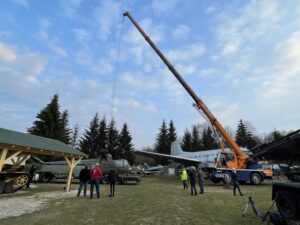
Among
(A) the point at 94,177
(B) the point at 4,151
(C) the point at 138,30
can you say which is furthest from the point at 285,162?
(C) the point at 138,30

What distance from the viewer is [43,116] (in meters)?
41.6

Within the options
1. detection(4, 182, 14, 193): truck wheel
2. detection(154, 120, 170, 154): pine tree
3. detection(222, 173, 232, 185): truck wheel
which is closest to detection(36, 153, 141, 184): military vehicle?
detection(222, 173, 232, 185): truck wheel

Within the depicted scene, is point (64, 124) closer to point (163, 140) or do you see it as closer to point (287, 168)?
point (163, 140)

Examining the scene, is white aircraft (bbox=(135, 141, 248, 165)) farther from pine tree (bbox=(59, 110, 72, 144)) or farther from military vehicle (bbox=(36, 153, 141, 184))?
pine tree (bbox=(59, 110, 72, 144))

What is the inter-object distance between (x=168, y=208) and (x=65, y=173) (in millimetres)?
20288

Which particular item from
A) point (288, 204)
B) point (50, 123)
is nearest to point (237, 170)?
point (288, 204)

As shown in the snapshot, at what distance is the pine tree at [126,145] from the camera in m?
53.3

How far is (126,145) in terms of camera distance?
5419cm

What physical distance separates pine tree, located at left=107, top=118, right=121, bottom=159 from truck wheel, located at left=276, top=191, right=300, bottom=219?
4673 cm

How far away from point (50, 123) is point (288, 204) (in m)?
40.0

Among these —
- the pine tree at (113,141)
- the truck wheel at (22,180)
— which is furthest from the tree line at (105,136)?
the truck wheel at (22,180)

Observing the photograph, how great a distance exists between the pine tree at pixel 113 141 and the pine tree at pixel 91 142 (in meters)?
2.68

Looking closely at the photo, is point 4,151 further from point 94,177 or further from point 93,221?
point 93,221

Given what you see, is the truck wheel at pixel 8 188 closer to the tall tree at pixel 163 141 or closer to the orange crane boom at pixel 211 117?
the orange crane boom at pixel 211 117
